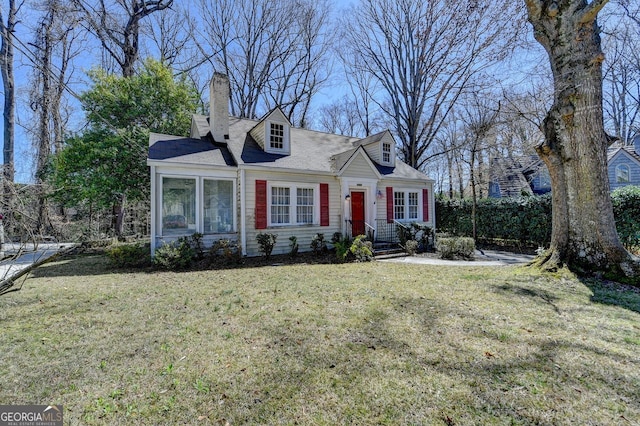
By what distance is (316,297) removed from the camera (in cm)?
552

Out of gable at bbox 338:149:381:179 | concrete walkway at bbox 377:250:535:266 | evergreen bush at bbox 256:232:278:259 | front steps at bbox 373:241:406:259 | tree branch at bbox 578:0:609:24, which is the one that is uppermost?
tree branch at bbox 578:0:609:24

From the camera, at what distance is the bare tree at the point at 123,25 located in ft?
52.4

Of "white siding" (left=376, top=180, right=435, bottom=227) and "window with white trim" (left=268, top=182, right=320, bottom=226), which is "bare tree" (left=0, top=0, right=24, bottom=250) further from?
"white siding" (left=376, top=180, right=435, bottom=227)

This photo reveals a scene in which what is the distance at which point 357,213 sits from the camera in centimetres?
1280

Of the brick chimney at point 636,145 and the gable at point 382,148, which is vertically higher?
the brick chimney at point 636,145

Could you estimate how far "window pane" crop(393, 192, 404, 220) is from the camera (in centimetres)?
1397

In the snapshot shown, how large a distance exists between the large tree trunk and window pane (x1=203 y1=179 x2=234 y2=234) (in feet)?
30.8

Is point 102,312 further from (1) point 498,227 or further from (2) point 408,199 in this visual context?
(1) point 498,227

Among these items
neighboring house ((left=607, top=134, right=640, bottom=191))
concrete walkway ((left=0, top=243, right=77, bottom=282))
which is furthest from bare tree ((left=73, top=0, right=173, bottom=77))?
neighboring house ((left=607, top=134, right=640, bottom=191))

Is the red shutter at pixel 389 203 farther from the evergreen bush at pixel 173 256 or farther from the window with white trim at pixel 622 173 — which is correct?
the window with white trim at pixel 622 173

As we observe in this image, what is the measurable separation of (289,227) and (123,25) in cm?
1622

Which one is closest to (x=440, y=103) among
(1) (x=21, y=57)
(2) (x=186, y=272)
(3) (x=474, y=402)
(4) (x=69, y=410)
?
(2) (x=186, y=272)

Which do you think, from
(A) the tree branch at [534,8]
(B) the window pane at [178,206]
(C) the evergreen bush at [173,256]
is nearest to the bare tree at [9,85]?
(B) the window pane at [178,206]

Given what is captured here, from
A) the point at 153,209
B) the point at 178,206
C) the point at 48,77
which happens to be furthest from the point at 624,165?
the point at 48,77
